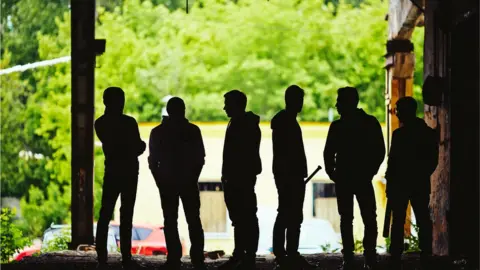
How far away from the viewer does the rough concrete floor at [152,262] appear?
34.8 ft

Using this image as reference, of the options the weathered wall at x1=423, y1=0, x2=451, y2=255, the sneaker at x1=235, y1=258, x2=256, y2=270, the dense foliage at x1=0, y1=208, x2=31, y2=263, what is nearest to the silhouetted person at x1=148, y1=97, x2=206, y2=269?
the sneaker at x1=235, y1=258, x2=256, y2=270

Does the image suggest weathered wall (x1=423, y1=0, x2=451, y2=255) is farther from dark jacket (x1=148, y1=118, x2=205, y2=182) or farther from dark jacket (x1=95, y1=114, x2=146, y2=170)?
dark jacket (x1=95, y1=114, x2=146, y2=170)

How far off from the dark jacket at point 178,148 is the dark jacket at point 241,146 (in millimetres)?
276

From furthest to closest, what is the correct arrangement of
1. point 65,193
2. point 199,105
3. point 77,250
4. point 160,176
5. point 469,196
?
point 199,105 < point 65,193 < point 77,250 < point 469,196 < point 160,176

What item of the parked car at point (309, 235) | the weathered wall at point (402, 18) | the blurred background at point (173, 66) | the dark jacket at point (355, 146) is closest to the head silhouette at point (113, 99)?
the dark jacket at point (355, 146)

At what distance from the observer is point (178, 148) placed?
372 inches

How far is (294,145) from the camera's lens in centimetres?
955

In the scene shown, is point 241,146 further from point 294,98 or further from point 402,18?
point 402,18

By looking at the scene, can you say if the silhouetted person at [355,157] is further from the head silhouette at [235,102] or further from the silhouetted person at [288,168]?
the head silhouette at [235,102]

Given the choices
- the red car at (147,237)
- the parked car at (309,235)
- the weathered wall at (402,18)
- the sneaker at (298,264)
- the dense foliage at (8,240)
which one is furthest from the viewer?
the red car at (147,237)

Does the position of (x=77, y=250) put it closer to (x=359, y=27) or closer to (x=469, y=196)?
(x=469, y=196)

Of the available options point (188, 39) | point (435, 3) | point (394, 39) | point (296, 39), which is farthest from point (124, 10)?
point (435, 3)

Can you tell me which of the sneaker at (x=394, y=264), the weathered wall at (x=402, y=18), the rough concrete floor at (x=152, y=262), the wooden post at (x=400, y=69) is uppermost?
the weathered wall at (x=402, y=18)

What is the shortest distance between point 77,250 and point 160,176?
4989 mm
